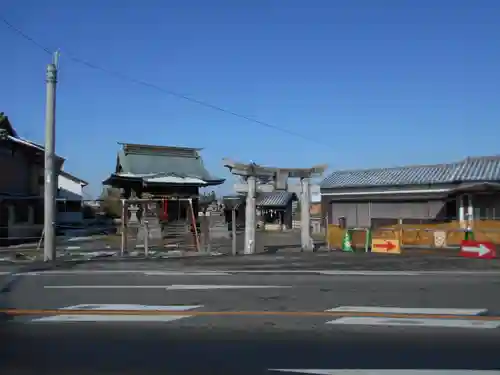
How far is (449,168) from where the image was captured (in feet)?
111

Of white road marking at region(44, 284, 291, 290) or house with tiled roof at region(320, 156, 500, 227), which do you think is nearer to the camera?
white road marking at region(44, 284, 291, 290)

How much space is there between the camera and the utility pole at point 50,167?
17812 mm

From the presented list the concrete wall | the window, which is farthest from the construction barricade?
the window

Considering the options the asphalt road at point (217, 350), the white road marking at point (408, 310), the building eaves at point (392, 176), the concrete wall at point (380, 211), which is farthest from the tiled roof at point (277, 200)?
the asphalt road at point (217, 350)

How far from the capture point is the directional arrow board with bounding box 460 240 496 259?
19547 millimetres

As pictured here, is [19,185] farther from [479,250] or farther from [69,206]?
[69,206]

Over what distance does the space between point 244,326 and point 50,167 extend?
39.4ft

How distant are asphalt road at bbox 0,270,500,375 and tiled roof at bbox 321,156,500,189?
19999 millimetres

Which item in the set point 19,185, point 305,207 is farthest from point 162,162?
point 305,207

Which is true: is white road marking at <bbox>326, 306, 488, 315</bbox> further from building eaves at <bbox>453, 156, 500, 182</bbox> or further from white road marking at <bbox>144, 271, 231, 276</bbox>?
building eaves at <bbox>453, 156, 500, 182</bbox>

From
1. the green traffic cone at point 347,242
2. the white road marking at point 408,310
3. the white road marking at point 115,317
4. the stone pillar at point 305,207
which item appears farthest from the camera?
the green traffic cone at point 347,242

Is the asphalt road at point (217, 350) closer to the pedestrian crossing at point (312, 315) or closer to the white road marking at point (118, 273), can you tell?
the pedestrian crossing at point (312, 315)

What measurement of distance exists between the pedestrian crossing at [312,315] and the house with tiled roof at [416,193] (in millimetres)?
21282

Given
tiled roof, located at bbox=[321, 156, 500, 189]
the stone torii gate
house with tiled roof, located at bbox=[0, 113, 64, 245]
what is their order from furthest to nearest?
1. tiled roof, located at bbox=[321, 156, 500, 189]
2. house with tiled roof, located at bbox=[0, 113, 64, 245]
3. the stone torii gate
